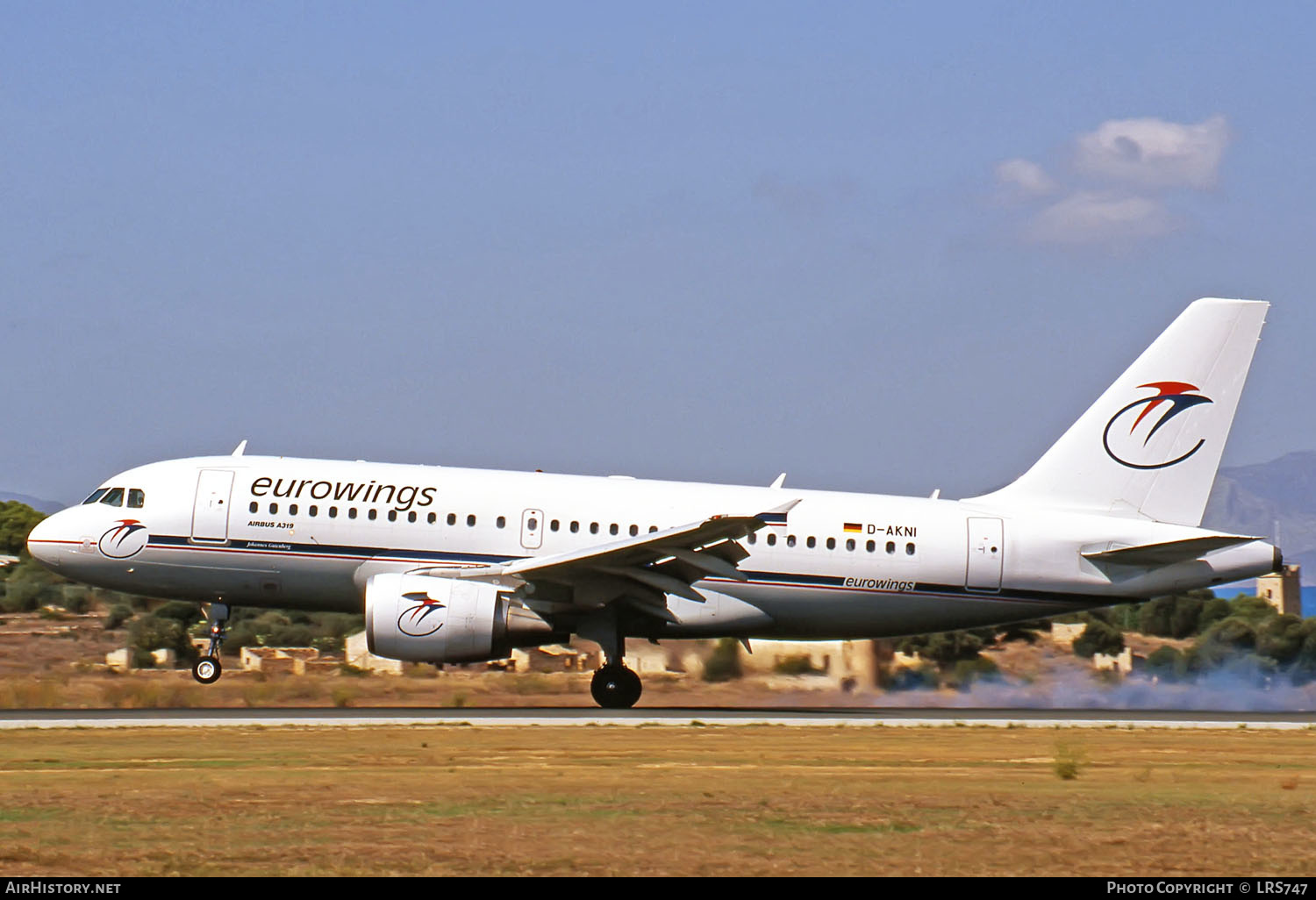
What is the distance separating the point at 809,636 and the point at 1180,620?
64.2 feet

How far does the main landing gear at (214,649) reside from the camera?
2625 cm

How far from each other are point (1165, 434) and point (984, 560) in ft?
→ 12.9

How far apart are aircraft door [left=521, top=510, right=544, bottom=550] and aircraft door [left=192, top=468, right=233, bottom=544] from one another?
4548 mm

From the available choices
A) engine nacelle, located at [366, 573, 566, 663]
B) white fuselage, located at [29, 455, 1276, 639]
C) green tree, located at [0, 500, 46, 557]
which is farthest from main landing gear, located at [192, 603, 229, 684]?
green tree, located at [0, 500, 46, 557]

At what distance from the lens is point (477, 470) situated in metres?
26.9

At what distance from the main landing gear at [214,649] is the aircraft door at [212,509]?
1.17m

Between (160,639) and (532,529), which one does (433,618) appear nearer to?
(532,529)

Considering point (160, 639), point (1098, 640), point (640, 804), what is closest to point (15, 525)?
point (160, 639)

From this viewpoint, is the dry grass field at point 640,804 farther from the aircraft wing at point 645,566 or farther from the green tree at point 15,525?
the green tree at point 15,525

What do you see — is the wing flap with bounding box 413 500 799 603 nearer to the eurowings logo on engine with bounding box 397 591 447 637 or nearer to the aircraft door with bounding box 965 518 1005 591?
the eurowings logo on engine with bounding box 397 591 447 637

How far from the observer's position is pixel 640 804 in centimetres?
1430
